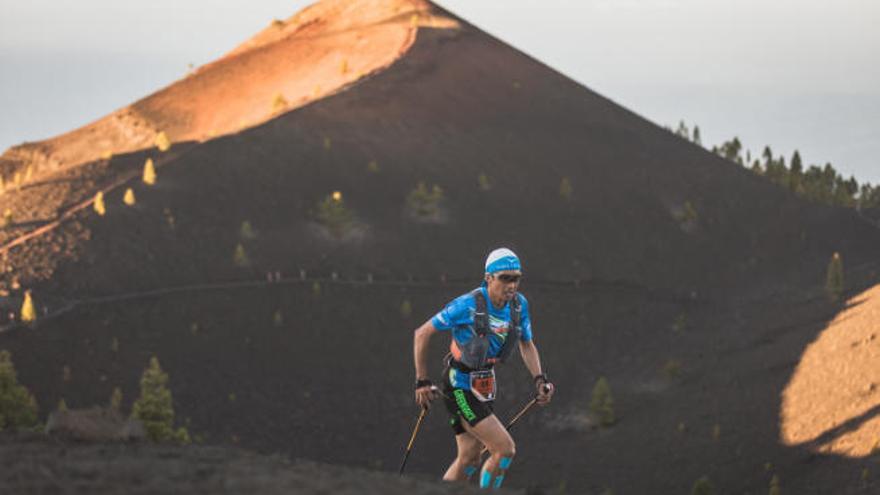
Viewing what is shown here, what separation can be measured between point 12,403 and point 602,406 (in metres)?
23.3

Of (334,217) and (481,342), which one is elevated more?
(334,217)

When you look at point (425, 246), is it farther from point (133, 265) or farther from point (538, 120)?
point (538, 120)

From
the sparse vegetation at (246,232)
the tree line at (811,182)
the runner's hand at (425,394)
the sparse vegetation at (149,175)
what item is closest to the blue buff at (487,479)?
the runner's hand at (425,394)

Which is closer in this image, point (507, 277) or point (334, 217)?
point (507, 277)

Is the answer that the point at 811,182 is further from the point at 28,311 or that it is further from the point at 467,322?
the point at 467,322

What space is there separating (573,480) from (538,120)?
164 feet

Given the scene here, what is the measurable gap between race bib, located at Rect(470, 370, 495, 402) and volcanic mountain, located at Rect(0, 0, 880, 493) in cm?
1979

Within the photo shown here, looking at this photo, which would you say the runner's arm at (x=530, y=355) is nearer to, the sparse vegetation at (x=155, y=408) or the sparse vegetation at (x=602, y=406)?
the sparse vegetation at (x=155, y=408)

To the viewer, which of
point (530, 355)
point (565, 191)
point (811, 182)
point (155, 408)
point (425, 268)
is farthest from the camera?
point (811, 182)

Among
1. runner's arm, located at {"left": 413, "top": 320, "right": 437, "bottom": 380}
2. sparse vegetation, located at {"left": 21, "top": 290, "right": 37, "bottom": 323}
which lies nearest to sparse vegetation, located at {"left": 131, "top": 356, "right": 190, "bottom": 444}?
sparse vegetation, located at {"left": 21, "top": 290, "right": 37, "bottom": 323}

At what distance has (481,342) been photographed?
13766 millimetres

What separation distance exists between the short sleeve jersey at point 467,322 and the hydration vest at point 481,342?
0.04 metres

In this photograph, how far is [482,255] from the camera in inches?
2532

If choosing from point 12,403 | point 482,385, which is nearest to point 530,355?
point 482,385
